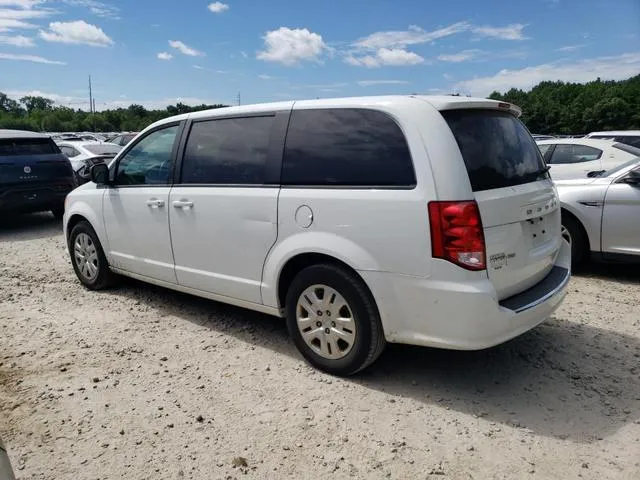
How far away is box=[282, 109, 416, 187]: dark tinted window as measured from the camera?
11.0ft

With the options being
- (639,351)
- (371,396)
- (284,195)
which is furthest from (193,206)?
(639,351)

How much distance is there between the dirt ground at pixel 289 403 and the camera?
2836 millimetres

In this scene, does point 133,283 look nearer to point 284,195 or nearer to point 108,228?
point 108,228

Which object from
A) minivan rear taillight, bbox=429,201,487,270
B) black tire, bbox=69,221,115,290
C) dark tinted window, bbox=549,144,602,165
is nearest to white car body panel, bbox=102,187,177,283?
black tire, bbox=69,221,115,290

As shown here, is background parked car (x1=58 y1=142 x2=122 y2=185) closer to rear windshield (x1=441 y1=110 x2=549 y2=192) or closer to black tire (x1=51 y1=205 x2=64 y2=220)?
black tire (x1=51 y1=205 x2=64 y2=220)

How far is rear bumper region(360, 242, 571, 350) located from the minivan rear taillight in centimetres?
14

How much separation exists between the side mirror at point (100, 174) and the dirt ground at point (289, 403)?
50.2 inches

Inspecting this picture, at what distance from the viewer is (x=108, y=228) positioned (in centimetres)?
534

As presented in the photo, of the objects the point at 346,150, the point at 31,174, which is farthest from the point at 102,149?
the point at 346,150

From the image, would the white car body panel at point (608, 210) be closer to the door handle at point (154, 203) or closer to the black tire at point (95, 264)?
the door handle at point (154, 203)

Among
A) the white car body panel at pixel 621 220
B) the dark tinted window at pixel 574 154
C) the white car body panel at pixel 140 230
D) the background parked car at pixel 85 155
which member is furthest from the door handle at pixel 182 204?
the background parked car at pixel 85 155

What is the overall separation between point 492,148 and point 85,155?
12696mm

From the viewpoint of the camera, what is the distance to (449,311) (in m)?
3.16

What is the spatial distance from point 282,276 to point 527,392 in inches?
70.7
